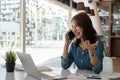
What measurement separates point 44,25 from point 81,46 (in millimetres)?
5749

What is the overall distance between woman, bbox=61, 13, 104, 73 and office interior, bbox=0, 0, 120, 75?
305 millimetres

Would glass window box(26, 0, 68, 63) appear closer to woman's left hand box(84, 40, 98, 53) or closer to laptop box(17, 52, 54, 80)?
woman's left hand box(84, 40, 98, 53)

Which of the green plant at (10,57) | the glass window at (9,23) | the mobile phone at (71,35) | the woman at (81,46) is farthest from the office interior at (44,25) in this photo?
the green plant at (10,57)

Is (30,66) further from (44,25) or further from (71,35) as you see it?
(44,25)

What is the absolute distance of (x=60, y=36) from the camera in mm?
9883

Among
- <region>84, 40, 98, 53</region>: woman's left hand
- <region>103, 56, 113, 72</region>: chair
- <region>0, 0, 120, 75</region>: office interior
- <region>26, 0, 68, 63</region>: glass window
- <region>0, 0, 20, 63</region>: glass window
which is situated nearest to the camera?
<region>84, 40, 98, 53</region>: woman's left hand

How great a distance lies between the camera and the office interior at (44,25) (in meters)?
6.18

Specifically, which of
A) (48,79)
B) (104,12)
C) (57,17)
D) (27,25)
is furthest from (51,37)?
(48,79)

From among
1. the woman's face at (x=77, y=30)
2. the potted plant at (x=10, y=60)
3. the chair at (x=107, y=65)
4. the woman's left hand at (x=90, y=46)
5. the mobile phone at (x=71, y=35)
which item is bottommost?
the chair at (x=107, y=65)

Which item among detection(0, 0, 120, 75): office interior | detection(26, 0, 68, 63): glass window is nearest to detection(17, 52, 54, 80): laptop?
detection(0, 0, 120, 75): office interior

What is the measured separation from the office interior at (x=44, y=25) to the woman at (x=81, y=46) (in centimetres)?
30

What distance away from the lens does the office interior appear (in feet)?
20.3

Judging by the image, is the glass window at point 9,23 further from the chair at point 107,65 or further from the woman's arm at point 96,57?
the woman's arm at point 96,57

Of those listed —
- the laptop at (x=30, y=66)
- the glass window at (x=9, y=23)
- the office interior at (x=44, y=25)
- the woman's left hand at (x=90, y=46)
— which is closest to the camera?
the laptop at (x=30, y=66)
